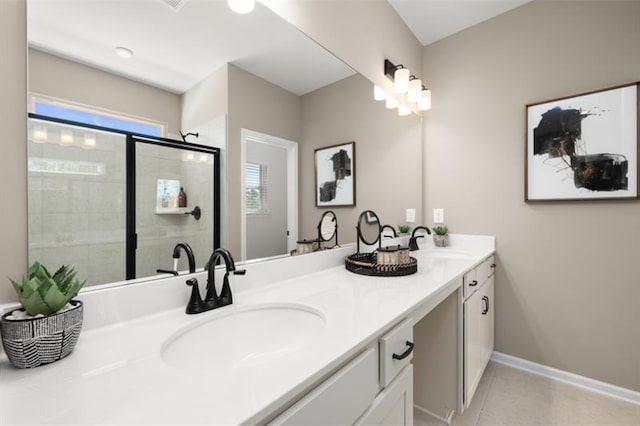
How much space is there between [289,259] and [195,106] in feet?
2.34

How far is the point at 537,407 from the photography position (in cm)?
164

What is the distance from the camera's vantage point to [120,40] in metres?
0.79

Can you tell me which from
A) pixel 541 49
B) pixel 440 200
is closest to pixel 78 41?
pixel 440 200

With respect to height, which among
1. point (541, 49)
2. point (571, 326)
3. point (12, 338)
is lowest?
point (571, 326)

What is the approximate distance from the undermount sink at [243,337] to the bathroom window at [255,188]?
409 mm

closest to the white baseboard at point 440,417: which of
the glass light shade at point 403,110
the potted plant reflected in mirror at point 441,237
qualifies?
the potted plant reflected in mirror at point 441,237

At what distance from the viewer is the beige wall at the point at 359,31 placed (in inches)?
52.9

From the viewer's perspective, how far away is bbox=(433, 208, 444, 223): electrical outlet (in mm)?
2363

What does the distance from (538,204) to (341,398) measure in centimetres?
203

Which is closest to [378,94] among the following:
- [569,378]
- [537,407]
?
[537,407]

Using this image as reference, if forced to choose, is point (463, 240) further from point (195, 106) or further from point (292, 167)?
point (195, 106)

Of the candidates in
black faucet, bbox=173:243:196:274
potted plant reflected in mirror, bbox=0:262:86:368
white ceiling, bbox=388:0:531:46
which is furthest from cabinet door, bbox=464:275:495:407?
white ceiling, bbox=388:0:531:46

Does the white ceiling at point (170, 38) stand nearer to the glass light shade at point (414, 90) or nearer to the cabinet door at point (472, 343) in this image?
the glass light shade at point (414, 90)

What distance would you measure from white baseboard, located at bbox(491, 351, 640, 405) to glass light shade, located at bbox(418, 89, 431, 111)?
198cm
